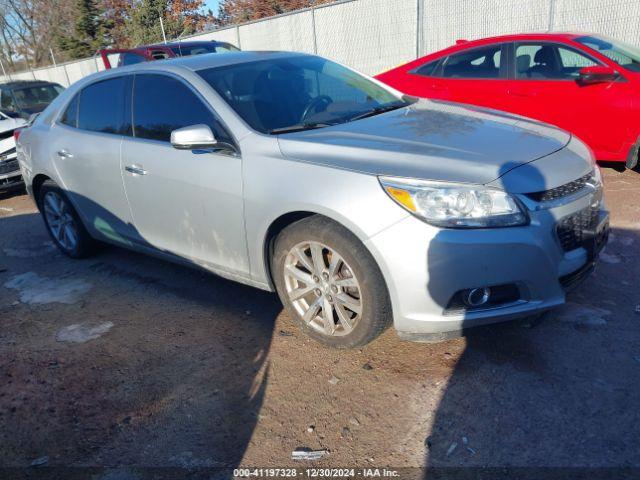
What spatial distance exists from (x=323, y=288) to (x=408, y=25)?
466 inches

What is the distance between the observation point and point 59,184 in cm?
470

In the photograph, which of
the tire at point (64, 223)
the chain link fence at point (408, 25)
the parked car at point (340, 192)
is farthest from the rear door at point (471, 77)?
the chain link fence at point (408, 25)

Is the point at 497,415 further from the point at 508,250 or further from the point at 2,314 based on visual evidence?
the point at 2,314

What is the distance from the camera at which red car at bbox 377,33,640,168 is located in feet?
17.7

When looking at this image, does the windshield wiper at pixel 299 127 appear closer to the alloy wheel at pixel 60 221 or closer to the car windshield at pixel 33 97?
the alloy wheel at pixel 60 221

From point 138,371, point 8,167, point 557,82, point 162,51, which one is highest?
point 162,51

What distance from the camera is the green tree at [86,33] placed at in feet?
119

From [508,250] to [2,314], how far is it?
12.1 feet

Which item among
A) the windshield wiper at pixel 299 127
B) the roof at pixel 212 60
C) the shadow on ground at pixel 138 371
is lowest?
the shadow on ground at pixel 138 371

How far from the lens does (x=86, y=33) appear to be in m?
36.9

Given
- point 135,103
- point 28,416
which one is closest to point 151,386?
point 28,416

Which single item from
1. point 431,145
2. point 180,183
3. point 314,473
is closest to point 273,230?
point 180,183

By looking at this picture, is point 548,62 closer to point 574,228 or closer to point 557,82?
point 557,82

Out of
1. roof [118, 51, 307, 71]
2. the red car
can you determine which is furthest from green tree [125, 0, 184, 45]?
roof [118, 51, 307, 71]
